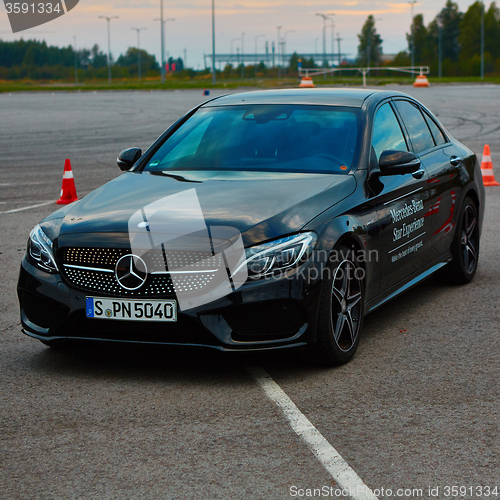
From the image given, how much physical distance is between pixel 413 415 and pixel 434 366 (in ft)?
2.79

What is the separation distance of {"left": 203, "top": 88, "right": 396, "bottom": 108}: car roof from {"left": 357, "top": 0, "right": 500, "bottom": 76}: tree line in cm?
12416

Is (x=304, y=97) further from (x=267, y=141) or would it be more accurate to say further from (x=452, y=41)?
(x=452, y=41)

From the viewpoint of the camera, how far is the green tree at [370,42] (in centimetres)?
15588

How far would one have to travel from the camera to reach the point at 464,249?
22.6 feet

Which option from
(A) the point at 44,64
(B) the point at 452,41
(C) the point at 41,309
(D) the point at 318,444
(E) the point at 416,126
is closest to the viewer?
(D) the point at 318,444

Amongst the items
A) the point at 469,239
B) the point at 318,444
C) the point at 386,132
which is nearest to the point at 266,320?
the point at 318,444

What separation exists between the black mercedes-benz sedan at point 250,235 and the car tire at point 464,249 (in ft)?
2.06

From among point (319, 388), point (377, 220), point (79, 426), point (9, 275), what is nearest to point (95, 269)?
point (79, 426)

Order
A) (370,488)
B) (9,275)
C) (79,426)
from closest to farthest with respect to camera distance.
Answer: (370,488), (79,426), (9,275)

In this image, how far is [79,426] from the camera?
382cm

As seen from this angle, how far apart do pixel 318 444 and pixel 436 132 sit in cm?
390

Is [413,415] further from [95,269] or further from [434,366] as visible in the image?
[95,269]

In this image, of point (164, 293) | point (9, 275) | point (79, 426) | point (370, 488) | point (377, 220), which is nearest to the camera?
point (370, 488)

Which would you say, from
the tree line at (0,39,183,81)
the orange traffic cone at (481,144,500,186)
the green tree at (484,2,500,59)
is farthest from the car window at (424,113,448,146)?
the tree line at (0,39,183,81)
